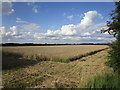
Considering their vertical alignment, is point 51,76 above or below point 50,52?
below

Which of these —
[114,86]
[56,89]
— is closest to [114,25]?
[114,86]

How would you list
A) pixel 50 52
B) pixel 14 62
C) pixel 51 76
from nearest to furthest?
pixel 51 76 → pixel 14 62 → pixel 50 52

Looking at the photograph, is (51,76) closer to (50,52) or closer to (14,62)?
(14,62)

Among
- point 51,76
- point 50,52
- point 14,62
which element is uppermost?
point 50,52

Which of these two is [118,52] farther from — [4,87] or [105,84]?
[4,87]

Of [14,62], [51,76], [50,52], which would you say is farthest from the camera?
[50,52]

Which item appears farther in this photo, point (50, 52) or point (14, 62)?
point (50, 52)


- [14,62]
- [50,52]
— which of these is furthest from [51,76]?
[50,52]

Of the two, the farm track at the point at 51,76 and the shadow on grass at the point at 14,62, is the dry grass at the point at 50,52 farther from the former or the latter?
the farm track at the point at 51,76

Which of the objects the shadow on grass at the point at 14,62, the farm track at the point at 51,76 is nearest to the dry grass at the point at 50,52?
the shadow on grass at the point at 14,62

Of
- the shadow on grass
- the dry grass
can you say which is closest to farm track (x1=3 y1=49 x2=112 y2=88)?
the shadow on grass

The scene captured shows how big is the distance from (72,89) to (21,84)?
2440 millimetres

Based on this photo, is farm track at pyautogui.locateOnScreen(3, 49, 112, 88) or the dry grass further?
the dry grass

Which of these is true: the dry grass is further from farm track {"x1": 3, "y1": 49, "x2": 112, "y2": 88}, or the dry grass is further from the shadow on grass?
farm track {"x1": 3, "y1": 49, "x2": 112, "y2": 88}
